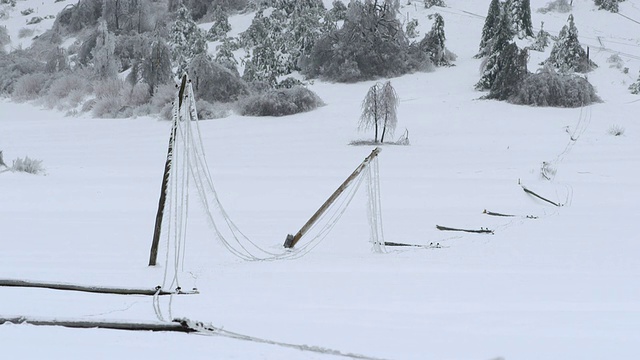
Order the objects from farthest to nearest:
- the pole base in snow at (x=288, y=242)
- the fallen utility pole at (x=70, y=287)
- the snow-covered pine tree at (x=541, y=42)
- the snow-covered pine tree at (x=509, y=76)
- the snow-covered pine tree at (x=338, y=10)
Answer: the snow-covered pine tree at (x=338, y=10)
the snow-covered pine tree at (x=541, y=42)
the snow-covered pine tree at (x=509, y=76)
the pole base in snow at (x=288, y=242)
the fallen utility pole at (x=70, y=287)

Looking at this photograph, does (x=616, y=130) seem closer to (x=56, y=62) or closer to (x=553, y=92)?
(x=553, y=92)

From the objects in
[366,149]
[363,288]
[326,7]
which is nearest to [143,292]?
[363,288]

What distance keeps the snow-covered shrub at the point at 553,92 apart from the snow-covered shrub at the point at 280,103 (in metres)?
7.11

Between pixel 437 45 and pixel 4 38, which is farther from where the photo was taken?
pixel 4 38

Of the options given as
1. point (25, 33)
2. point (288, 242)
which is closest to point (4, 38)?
point (25, 33)

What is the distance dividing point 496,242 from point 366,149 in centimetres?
776

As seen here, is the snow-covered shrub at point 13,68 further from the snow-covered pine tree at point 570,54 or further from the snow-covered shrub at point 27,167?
the snow-covered pine tree at point 570,54

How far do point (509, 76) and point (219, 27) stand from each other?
15492 mm

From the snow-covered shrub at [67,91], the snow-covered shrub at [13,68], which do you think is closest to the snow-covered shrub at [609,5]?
the snow-covered shrub at [67,91]

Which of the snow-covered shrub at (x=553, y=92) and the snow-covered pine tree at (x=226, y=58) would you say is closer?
the snow-covered shrub at (x=553, y=92)

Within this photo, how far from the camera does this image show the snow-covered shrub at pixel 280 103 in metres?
19.8

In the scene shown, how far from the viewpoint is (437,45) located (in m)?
25.4

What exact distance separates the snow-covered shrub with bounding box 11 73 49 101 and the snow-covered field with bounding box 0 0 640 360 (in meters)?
1.74

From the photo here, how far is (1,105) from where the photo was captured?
23.7 metres
